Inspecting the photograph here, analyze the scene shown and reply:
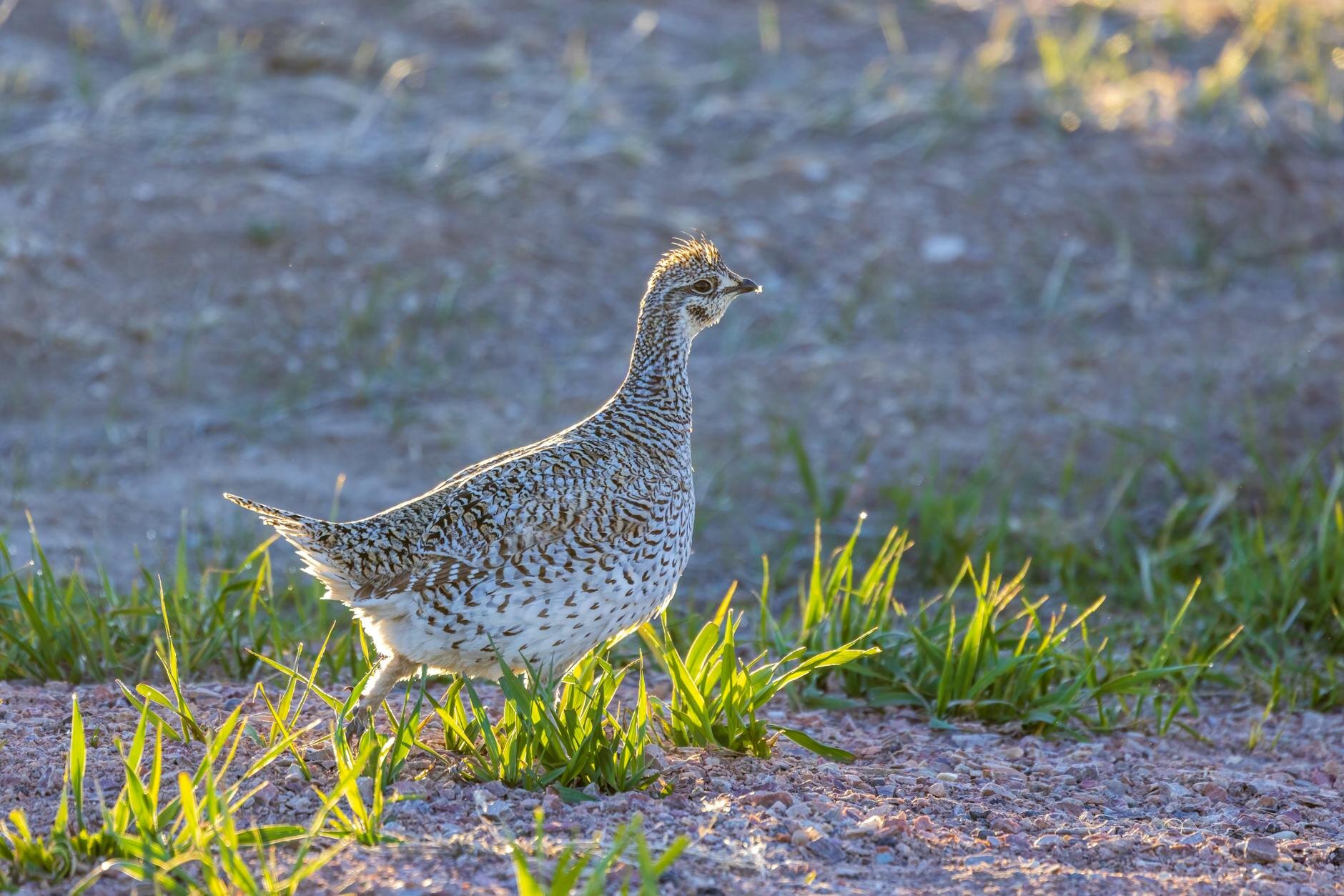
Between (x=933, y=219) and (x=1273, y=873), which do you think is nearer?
(x=1273, y=873)

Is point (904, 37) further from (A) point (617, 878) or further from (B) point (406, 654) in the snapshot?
(A) point (617, 878)

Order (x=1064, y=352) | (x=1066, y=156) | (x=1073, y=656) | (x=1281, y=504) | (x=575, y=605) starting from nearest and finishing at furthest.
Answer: (x=575, y=605), (x=1073, y=656), (x=1281, y=504), (x=1064, y=352), (x=1066, y=156)

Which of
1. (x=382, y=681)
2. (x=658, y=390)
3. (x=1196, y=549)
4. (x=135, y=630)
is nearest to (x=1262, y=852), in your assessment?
(x=658, y=390)

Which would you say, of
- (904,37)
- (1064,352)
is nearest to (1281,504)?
(1064,352)

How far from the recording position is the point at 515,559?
4219 mm

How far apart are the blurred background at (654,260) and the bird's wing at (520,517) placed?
2.16m

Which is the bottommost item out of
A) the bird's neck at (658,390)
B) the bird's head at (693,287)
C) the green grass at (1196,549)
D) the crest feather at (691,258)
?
the green grass at (1196,549)

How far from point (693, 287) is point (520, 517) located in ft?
3.67

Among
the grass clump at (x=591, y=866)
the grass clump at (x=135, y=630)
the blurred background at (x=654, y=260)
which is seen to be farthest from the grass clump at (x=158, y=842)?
the blurred background at (x=654, y=260)

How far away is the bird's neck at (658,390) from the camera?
4738mm

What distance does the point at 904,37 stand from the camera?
41.3 ft

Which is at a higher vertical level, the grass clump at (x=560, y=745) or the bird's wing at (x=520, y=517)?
the bird's wing at (x=520, y=517)

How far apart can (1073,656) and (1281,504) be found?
2.14 meters

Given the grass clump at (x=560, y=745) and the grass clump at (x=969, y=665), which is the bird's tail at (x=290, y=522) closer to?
the grass clump at (x=560, y=745)
